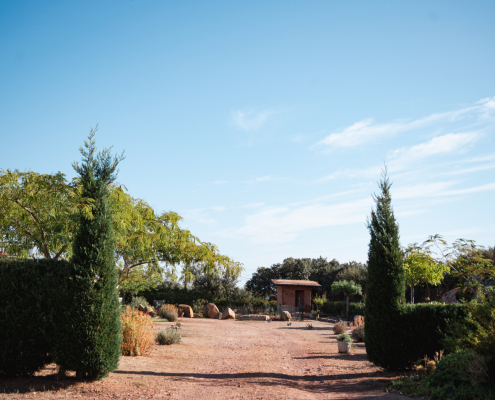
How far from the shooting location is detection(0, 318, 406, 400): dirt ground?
679cm

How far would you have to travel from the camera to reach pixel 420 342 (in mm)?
9094

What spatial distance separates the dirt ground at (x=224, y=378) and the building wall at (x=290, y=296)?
24.5m

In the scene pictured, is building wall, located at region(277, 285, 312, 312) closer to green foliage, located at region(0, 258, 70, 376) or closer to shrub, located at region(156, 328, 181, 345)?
shrub, located at region(156, 328, 181, 345)

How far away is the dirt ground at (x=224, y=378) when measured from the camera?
679cm

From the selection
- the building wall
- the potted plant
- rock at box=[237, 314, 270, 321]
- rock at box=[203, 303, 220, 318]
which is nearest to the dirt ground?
the potted plant

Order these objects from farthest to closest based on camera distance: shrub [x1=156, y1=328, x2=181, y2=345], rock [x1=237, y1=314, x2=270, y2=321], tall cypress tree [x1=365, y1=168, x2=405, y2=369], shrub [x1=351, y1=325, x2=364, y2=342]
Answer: rock [x1=237, y1=314, x2=270, y2=321], shrub [x1=351, y1=325, x2=364, y2=342], shrub [x1=156, y1=328, x2=181, y2=345], tall cypress tree [x1=365, y1=168, x2=405, y2=369]

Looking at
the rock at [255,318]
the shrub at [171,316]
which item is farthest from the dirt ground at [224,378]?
the rock at [255,318]

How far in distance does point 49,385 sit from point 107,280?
2.10 m

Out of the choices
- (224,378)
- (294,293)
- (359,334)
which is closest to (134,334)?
(224,378)

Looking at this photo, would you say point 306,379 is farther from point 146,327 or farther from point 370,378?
point 146,327

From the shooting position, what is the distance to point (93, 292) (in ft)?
23.9

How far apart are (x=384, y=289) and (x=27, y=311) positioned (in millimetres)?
8056

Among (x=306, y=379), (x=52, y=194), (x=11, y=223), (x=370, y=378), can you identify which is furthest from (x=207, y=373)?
(x=11, y=223)

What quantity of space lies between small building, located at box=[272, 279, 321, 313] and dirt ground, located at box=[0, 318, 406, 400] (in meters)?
24.3
